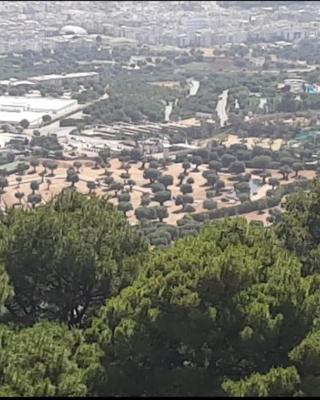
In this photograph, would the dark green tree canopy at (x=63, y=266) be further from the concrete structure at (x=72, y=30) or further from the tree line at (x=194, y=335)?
the concrete structure at (x=72, y=30)

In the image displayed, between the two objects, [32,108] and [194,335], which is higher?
[194,335]

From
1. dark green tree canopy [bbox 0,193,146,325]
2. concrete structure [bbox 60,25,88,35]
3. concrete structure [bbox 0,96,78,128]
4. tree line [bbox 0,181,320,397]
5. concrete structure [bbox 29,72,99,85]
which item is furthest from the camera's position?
concrete structure [bbox 60,25,88,35]

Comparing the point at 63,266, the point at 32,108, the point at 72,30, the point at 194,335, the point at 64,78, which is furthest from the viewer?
the point at 72,30

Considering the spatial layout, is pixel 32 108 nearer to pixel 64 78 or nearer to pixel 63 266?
pixel 64 78

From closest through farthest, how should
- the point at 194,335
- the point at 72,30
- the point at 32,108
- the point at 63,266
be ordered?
the point at 194,335, the point at 63,266, the point at 32,108, the point at 72,30

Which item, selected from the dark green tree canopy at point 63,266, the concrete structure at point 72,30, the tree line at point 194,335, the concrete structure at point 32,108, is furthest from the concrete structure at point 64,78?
the tree line at point 194,335

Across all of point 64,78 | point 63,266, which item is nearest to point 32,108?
point 64,78

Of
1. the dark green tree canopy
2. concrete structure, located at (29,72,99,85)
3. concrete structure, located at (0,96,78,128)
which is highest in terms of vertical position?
the dark green tree canopy

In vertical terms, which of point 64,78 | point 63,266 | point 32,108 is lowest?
point 64,78

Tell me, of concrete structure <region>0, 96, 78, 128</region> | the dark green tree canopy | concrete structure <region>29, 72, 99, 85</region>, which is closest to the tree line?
the dark green tree canopy

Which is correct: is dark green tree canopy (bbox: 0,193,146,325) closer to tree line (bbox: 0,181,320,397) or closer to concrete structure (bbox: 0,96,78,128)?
tree line (bbox: 0,181,320,397)
